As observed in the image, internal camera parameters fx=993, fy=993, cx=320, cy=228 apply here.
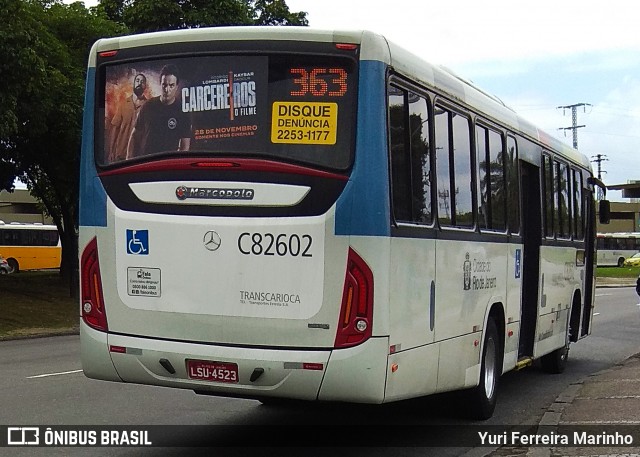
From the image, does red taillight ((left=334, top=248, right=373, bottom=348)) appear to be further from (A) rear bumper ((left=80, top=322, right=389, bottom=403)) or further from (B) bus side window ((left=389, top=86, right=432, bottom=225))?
(B) bus side window ((left=389, top=86, right=432, bottom=225))

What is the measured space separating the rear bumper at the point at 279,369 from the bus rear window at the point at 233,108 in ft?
4.62

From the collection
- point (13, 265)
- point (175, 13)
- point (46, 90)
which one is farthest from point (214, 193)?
point (13, 265)

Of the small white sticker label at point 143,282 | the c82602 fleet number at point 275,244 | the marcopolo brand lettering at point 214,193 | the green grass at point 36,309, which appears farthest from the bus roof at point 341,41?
the green grass at point 36,309

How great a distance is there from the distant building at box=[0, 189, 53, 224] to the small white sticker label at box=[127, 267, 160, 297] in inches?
3342

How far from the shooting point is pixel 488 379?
34.3 feet

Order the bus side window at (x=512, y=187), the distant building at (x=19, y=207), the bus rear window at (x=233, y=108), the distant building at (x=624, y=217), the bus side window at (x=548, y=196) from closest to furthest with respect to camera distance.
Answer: the bus rear window at (x=233, y=108)
the bus side window at (x=512, y=187)
the bus side window at (x=548, y=196)
the distant building at (x=19, y=207)
the distant building at (x=624, y=217)

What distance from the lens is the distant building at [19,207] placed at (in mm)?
90931

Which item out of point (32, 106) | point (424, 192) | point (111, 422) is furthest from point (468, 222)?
point (32, 106)

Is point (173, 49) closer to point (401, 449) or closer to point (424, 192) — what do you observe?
point (424, 192)

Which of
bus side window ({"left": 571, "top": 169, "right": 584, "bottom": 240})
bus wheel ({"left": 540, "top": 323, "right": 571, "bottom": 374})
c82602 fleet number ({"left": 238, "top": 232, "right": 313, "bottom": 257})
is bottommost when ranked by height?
bus wheel ({"left": 540, "top": 323, "right": 571, "bottom": 374})

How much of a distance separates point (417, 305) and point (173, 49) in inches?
111

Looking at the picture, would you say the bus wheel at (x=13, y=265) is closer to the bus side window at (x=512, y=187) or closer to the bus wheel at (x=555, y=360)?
the bus wheel at (x=555, y=360)

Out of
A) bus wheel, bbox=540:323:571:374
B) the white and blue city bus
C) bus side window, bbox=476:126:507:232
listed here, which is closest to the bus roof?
the white and blue city bus

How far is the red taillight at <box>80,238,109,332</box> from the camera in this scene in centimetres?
791
